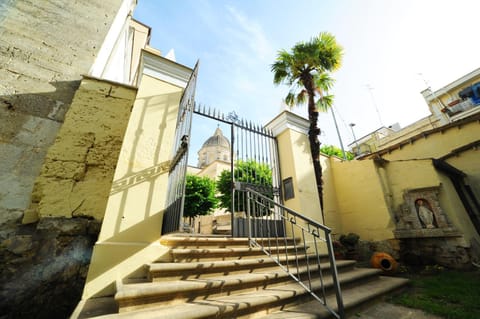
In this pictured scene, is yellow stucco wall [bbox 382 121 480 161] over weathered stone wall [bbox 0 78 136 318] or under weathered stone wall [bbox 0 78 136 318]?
over

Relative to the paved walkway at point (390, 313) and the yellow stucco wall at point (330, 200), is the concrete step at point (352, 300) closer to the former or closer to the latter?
the paved walkway at point (390, 313)

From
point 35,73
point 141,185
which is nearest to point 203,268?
point 141,185

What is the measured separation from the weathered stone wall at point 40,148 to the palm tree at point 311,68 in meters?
5.57

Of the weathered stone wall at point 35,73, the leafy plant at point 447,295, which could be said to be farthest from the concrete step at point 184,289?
the weathered stone wall at point 35,73

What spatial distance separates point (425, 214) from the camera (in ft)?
16.0

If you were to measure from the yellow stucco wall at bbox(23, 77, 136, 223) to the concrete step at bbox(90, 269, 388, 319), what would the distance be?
1683 millimetres

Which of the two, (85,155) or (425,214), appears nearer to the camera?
(85,155)

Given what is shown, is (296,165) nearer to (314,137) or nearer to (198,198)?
(314,137)

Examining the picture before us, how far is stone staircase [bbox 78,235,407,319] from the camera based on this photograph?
1.77 m

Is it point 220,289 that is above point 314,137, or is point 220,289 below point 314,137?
below

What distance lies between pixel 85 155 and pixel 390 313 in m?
4.86

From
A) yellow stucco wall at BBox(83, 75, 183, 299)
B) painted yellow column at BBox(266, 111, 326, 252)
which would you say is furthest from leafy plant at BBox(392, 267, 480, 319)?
yellow stucco wall at BBox(83, 75, 183, 299)

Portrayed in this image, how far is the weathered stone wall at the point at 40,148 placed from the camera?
2.14 m

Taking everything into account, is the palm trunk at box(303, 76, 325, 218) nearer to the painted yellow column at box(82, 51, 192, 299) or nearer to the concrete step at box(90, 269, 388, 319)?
the concrete step at box(90, 269, 388, 319)
